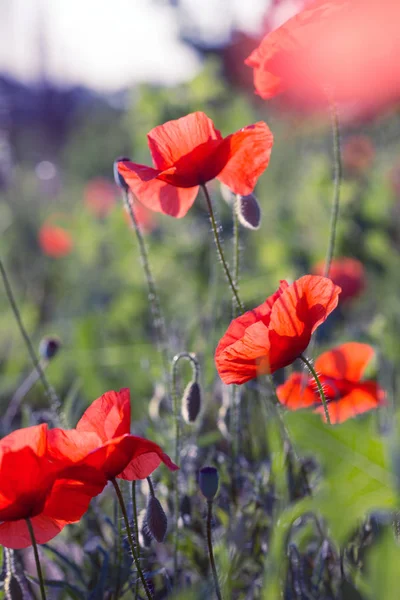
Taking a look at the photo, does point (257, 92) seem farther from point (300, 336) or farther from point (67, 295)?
point (67, 295)

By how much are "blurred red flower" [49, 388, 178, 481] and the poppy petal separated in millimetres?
126

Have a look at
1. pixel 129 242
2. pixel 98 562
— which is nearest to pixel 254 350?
pixel 98 562

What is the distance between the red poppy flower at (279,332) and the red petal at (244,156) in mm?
225

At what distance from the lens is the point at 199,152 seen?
1039mm

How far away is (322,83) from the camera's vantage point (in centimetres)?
111

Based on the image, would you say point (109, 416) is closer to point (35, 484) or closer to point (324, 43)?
point (35, 484)

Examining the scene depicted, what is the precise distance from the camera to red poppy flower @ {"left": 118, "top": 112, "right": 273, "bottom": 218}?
103 centimetres

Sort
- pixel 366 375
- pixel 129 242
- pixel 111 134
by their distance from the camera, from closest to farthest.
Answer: pixel 366 375 < pixel 129 242 < pixel 111 134

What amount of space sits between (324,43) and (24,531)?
81 centimetres

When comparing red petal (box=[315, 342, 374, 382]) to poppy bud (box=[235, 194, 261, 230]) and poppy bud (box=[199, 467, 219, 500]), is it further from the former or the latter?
poppy bud (box=[199, 467, 219, 500])

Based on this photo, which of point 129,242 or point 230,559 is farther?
point 129,242

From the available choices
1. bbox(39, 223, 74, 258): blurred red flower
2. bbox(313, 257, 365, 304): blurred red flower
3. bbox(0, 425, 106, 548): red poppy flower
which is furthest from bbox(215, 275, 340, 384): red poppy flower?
bbox(39, 223, 74, 258): blurred red flower

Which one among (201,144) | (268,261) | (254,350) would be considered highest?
(268,261)

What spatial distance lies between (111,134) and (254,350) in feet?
31.3
